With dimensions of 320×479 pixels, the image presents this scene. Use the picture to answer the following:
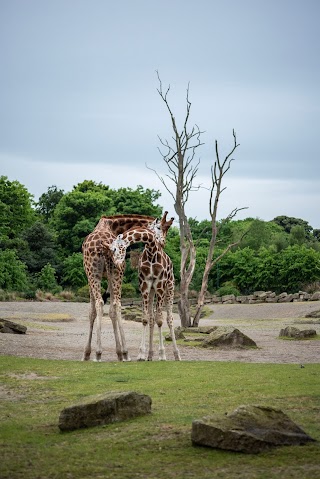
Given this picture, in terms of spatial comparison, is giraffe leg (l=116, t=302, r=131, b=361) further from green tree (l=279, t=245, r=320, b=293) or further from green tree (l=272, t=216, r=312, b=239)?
green tree (l=272, t=216, r=312, b=239)

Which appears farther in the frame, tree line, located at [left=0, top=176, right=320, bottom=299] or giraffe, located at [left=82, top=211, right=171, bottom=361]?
tree line, located at [left=0, top=176, right=320, bottom=299]

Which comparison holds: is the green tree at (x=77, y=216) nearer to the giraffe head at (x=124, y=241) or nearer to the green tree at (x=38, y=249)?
the green tree at (x=38, y=249)

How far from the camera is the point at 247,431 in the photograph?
8398 mm

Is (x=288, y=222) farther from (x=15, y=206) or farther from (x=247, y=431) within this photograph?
(x=247, y=431)

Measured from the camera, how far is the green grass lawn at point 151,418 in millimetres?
7879

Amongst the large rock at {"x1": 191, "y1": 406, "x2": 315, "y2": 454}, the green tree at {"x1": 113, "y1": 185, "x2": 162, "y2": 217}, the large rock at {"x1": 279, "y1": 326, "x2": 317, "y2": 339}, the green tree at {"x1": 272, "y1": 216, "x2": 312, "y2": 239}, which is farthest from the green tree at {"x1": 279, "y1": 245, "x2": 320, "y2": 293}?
the green tree at {"x1": 272, "y1": 216, "x2": 312, "y2": 239}

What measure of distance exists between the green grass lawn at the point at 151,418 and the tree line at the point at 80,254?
35.0 metres

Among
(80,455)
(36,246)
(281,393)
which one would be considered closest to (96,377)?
(281,393)

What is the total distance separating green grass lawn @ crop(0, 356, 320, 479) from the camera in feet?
25.8

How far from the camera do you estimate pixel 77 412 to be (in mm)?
9633

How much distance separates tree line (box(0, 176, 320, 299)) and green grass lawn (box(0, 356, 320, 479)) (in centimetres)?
3497

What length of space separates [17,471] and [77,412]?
6.18 feet

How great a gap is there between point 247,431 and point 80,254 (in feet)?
201

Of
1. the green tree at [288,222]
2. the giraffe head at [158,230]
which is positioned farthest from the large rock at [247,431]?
the green tree at [288,222]
